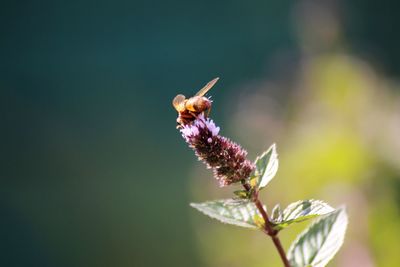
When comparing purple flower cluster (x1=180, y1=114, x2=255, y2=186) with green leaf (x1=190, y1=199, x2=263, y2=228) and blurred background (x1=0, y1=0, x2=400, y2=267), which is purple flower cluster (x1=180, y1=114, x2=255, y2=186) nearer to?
green leaf (x1=190, y1=199, x2=263, y2=228)

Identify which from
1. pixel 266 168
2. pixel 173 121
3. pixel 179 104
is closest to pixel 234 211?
pixel 266 168

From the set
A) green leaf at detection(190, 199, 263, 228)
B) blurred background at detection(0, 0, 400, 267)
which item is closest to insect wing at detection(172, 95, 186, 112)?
green leaf at detection(190, 199, 263, 228)

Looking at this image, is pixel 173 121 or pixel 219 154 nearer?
pixel 219 154

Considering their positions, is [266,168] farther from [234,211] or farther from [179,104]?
[179,104]

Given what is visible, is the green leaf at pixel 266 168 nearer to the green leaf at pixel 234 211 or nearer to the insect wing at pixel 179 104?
the green leaf at pixel 234 211

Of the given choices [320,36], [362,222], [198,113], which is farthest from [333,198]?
[198,113]

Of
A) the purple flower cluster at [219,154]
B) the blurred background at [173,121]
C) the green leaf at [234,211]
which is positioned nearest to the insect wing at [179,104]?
the purple flower cluster at [219,154]

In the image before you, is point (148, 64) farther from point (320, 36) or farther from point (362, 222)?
point (362, 222)
